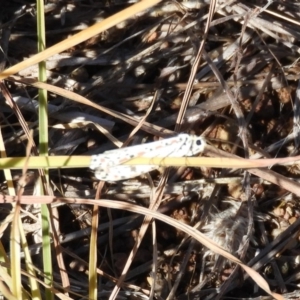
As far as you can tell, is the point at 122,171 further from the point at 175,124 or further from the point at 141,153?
the point at 175,124

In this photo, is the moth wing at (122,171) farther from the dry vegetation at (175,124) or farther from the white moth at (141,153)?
the dry vegetation at (175,124)

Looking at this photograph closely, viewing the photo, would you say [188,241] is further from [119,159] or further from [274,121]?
[119,159]

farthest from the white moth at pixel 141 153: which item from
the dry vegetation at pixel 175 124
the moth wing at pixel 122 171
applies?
the dry vegetation at pixel 175 124

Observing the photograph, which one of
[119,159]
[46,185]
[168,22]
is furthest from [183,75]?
[119,159]

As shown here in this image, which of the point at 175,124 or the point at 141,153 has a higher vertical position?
the point at 141,153

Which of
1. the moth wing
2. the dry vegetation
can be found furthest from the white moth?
the dry vegetation

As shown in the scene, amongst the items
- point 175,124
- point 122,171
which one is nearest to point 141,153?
point 122,171
